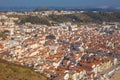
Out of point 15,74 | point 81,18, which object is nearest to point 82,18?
point 81,18

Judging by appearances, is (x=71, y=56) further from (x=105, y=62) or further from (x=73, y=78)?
(x=73, y=78)

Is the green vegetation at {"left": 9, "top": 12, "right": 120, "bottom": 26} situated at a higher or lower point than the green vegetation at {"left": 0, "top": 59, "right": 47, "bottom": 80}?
lower

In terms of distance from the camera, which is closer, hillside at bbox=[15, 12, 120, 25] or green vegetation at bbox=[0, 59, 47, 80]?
green vegetation at bbox=[0, 59, 47, 80]

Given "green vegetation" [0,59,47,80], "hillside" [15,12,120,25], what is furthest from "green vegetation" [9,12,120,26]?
"green vegetation" [0,59,47,80]

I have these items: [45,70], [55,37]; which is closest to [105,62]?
[45,70]

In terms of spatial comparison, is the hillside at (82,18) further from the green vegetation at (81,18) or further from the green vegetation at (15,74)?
the green vegetation at (15,74)

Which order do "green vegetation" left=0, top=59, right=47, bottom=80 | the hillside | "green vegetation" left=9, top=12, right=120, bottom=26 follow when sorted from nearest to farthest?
"green vegetation" left=0, top=59, right=47, bottom=80 < "green vegetation" left=9, top=12, right=120, bottom=26 < the hillside

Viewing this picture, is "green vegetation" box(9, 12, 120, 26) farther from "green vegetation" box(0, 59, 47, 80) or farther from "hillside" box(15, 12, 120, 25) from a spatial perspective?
"green vegetation" box(0, 59, 47, 80)

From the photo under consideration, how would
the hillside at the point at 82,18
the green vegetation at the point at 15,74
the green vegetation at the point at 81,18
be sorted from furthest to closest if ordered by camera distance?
the hillside at the point at 82,18 → the green vegetation at the point at 81,18 → the green vegetation at the point at 15,74

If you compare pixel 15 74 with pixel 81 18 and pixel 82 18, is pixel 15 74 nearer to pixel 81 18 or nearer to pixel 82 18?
pixel 81 18

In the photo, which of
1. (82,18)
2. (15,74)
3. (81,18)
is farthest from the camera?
(82,18)

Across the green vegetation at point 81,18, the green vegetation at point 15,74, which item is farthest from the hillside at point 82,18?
the green vegetation at point 15,74
